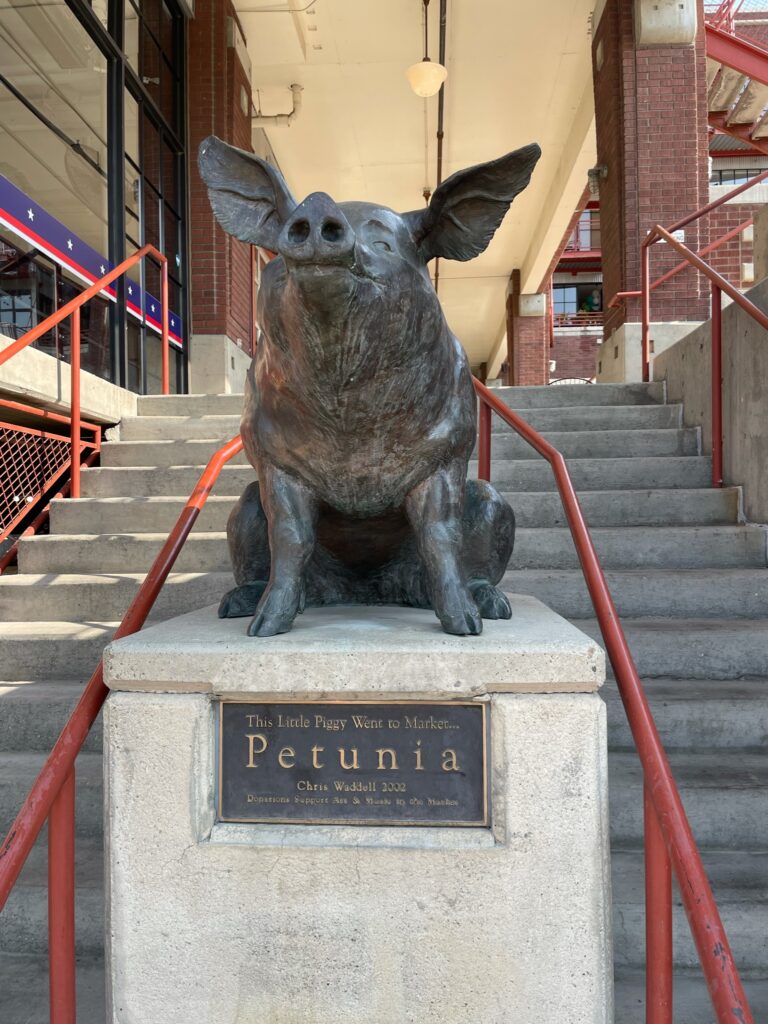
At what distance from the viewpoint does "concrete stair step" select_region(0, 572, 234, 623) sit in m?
3.77

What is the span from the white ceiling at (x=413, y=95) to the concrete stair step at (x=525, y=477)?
635 centimetres

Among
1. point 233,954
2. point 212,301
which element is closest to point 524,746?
point 233,954

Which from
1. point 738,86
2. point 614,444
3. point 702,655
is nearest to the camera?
point 702,655

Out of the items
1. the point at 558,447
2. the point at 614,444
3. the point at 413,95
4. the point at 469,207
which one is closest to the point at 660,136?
the point at 413,95

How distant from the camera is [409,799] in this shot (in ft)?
5.23

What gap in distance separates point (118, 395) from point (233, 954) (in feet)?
15.3

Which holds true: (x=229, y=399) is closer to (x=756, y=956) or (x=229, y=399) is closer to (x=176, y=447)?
(x=176, y=447)

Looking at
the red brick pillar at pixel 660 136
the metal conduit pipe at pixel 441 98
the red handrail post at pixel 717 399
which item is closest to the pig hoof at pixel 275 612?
the red handrail post at pixel 717 399

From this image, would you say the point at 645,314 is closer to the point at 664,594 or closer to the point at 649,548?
the point at 649,548

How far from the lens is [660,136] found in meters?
7.86

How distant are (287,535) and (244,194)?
714mm

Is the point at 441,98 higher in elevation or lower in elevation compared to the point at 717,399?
higher

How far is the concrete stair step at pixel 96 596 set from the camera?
3771 millimetres

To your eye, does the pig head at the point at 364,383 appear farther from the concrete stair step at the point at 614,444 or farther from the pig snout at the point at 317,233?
the concrete stair step at the point at 614,444
